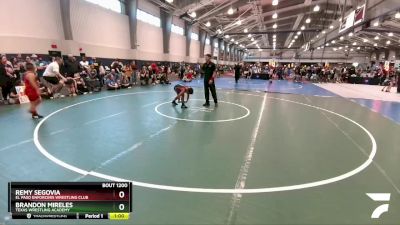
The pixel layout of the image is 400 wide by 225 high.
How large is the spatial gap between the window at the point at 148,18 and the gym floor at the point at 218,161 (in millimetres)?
17187

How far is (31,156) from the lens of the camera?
5016 mm

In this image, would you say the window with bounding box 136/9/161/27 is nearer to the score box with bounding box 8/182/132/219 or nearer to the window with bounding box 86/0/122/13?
the window with bounding box 86/0/122/13

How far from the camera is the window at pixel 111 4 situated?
19.5m

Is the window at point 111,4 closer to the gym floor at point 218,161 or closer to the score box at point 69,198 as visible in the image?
the gym floor at point 218,161

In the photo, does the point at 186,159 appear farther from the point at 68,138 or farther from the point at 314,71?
the point at 314,71

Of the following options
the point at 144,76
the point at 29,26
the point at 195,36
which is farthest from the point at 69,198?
the point at 195,36

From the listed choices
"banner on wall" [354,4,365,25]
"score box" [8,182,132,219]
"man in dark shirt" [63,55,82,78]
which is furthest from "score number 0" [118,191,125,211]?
"banner on wall" [354,4,365,25]

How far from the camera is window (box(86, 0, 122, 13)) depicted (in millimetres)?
19453

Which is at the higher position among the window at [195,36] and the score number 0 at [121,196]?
the window at [195,36]

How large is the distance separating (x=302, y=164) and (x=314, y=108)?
7098 mm

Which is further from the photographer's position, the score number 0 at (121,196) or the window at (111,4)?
the window at (111,4)

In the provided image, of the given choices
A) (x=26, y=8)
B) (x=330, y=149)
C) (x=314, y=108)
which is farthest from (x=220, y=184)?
(x=26, y=8)

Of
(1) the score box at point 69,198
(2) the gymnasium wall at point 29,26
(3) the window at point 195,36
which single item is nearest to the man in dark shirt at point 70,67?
(2) the gymnasium wall at point 29,26

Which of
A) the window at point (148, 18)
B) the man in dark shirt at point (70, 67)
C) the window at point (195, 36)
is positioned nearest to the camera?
the man in dark shirt at point (70, 67)
